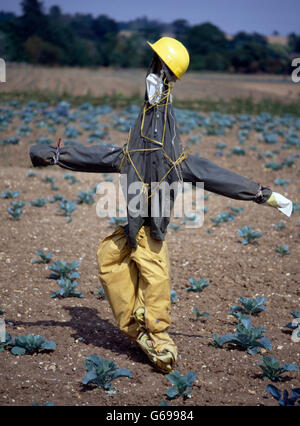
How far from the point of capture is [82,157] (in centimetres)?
333

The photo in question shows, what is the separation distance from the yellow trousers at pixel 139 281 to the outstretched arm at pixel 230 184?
0.52m

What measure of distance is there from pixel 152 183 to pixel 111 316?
1.60m

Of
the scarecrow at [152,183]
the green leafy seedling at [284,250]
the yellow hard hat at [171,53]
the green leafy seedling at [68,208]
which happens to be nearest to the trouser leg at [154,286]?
the scarecrow at [152,183]

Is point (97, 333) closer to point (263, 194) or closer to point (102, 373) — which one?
point (102, 373)

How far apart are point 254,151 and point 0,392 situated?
9140 millimetres

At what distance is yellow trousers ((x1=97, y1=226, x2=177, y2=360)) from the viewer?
3.23 m

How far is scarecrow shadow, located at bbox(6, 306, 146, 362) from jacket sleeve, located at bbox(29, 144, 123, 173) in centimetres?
140

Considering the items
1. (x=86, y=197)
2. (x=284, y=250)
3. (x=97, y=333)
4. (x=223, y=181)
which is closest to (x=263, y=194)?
(x=223, y=181)

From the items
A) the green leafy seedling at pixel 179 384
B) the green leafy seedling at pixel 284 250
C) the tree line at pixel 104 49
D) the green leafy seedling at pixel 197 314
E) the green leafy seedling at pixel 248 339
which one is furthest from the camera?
the tree line at pixel 104 49

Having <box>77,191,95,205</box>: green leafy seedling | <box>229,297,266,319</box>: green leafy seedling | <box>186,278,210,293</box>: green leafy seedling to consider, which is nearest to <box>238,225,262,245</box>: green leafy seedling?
<box>186,278,210,293</box>: green leafy seedling

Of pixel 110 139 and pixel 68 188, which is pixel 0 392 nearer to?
pixel 68 188

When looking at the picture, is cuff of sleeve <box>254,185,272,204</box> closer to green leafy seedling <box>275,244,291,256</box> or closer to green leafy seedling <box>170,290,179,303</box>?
green leafy seedling <box>170,290,179,303</box>

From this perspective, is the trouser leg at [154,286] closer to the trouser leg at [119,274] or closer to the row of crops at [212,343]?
the trouser leg at [119,274]

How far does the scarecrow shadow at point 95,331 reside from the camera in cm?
376
